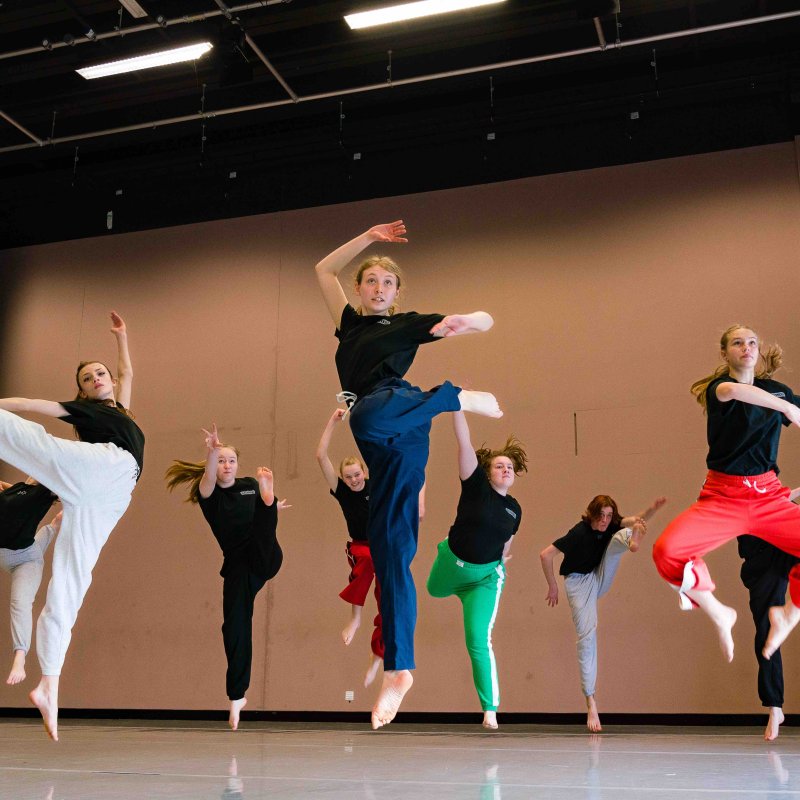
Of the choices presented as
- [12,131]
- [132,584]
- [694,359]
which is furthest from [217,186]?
[694,359]

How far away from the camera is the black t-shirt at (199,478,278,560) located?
5324 mm

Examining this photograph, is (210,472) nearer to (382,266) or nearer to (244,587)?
(244,587)

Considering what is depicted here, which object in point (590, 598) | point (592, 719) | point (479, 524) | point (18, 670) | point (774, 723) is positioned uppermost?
point (479, 524)

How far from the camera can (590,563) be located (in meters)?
5.95

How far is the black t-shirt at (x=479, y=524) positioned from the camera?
16.0 ft

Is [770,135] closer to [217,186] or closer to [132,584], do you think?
[217,186]

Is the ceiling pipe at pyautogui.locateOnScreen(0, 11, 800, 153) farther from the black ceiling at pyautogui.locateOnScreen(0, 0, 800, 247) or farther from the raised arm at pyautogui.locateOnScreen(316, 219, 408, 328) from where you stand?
the raised arm at pyautogui.locateOnScreen(316, 219, 408, 328)

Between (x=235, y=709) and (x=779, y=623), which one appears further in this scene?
(x=235, y=709)

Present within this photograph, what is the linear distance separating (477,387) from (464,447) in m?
2.95

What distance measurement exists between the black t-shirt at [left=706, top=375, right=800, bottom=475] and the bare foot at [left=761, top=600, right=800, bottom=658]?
25.3 inches

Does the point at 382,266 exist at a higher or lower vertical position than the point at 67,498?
higher

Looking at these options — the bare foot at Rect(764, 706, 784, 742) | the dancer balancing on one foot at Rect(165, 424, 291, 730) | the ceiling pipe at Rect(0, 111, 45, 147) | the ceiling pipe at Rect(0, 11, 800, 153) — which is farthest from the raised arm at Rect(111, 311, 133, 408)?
the ceiling pipe at Rect(0, 111, 45, 147)

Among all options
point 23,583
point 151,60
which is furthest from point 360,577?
point 151,60

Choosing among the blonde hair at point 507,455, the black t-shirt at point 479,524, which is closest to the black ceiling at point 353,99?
Answer: the blonde hair at point 507,455
